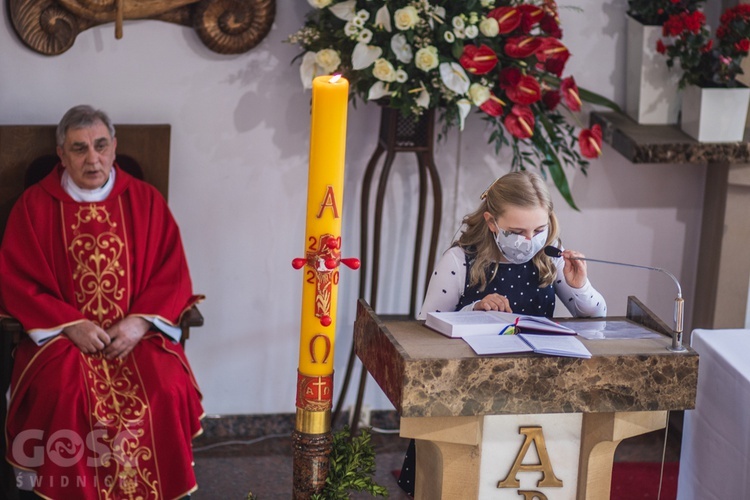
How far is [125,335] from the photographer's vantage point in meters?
3.76

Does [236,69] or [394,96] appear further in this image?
[236,69]

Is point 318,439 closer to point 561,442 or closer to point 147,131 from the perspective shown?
point 561,442

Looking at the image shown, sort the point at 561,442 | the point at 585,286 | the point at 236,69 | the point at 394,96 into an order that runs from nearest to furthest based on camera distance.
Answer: the point at 561,442 → the point at 585,286 → the point at 394,96 → the point at 236,69

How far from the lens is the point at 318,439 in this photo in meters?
2.17

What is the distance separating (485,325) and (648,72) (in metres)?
2.40

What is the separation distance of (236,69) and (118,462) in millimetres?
1608

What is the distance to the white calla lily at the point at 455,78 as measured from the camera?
12.5 feet

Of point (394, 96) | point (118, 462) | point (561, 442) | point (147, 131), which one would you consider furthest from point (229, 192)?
point (561, 442)

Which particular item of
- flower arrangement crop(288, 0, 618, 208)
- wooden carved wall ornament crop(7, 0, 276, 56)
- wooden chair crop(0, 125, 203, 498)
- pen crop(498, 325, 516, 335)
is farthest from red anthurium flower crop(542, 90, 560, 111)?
pen crop(498, 325, 516, 335)

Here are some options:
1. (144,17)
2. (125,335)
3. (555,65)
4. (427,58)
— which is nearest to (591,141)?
(555,65)

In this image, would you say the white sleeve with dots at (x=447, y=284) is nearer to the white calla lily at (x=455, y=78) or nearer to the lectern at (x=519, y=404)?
the lectern at (x=519, y=404)

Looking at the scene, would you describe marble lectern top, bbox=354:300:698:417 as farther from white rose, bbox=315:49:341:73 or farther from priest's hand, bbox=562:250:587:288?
white rose, bbox=315:49:341:73

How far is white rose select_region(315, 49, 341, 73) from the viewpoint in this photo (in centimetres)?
387

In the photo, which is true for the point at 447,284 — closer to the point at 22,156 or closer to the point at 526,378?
the point at 526,378
